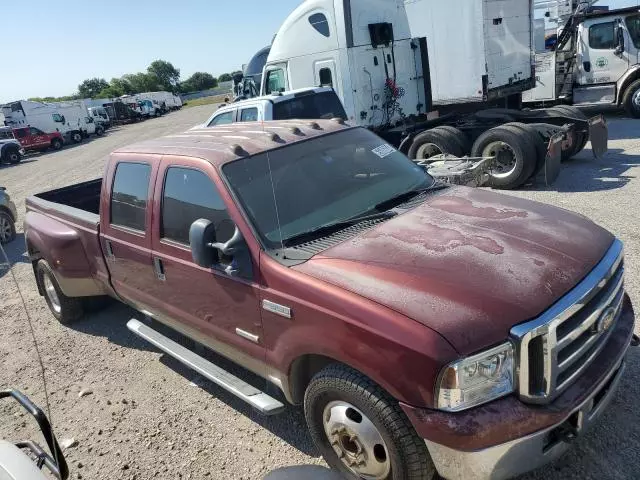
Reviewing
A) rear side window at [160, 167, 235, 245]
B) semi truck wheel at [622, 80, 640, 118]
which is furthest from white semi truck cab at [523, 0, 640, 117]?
rear side window at [160, 167, 235, 245]

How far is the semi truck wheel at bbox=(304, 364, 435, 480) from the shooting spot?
7.67 feet

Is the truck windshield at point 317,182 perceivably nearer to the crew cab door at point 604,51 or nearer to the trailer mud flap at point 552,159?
the trailer mud flap at point 552,159

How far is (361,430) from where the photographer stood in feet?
8.29

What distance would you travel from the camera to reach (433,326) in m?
2.18

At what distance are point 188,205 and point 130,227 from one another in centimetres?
85

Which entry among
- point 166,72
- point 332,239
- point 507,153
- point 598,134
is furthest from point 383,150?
point 166,72

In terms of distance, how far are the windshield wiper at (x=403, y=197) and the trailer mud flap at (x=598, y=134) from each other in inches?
251

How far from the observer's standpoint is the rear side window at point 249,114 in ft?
27.2

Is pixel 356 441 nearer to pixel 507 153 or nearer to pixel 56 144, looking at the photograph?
pixel 507 153

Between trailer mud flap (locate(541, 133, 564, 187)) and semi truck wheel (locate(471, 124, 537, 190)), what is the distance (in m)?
0.30

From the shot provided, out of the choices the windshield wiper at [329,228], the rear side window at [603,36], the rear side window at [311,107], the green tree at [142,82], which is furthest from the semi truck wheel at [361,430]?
the green tree at [142,82]

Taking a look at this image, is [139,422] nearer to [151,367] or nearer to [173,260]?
[151,367]

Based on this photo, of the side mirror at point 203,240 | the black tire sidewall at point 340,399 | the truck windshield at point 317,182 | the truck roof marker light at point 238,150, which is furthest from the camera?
the truck roof marker light at point 238,150

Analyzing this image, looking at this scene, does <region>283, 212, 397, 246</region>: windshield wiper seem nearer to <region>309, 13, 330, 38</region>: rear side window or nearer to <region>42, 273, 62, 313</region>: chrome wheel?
<region>42, 273, 62, 313</region>: chrome wheel
